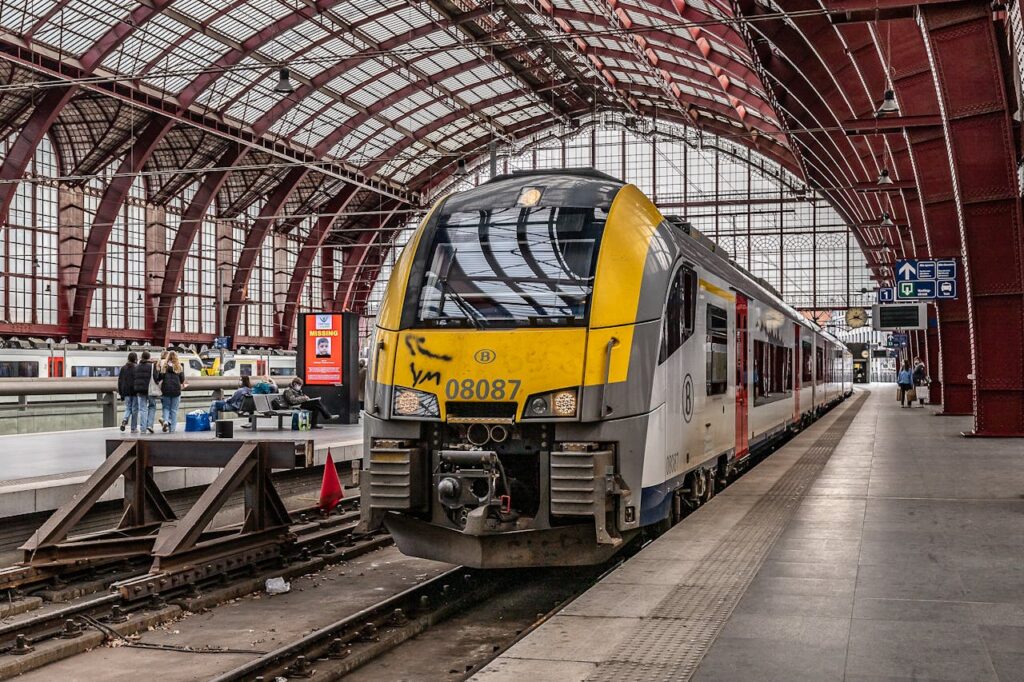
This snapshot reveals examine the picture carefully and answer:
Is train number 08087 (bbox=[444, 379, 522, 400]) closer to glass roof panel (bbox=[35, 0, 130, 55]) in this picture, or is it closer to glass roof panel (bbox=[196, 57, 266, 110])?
glass roof panel (bbox=[35, 0, 130, 55])

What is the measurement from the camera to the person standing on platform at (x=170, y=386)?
20.1 meters

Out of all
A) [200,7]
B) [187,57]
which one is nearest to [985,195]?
[200,7]

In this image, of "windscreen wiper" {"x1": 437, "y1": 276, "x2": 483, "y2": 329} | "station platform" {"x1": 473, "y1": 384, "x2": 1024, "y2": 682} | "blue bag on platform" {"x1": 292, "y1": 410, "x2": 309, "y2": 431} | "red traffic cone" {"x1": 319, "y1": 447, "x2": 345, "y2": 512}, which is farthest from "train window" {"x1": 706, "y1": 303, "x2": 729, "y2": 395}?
"blue bag on platform" {"x1": 292, "y1": 410, "x2": 309, "y2": 431}

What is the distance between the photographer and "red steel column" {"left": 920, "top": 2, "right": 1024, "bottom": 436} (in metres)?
16.6

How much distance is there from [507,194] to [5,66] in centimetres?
3494

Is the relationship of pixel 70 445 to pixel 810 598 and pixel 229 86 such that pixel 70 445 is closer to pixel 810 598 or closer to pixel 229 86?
pixel 810 598

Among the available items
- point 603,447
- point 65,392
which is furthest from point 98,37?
point 603,447

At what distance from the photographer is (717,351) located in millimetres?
11930

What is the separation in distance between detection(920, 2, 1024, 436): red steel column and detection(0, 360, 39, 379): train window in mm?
26981

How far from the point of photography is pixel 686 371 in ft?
33.2

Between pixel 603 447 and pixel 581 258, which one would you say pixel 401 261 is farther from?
pixel 603 447

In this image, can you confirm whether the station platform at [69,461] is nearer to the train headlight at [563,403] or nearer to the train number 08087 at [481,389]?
the train number 08087 at [481,389]

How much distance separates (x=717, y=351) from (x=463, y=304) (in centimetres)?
390

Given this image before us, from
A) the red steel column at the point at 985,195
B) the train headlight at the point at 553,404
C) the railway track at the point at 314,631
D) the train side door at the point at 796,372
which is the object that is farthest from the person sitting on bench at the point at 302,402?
the train headlight at the point at 553,404
